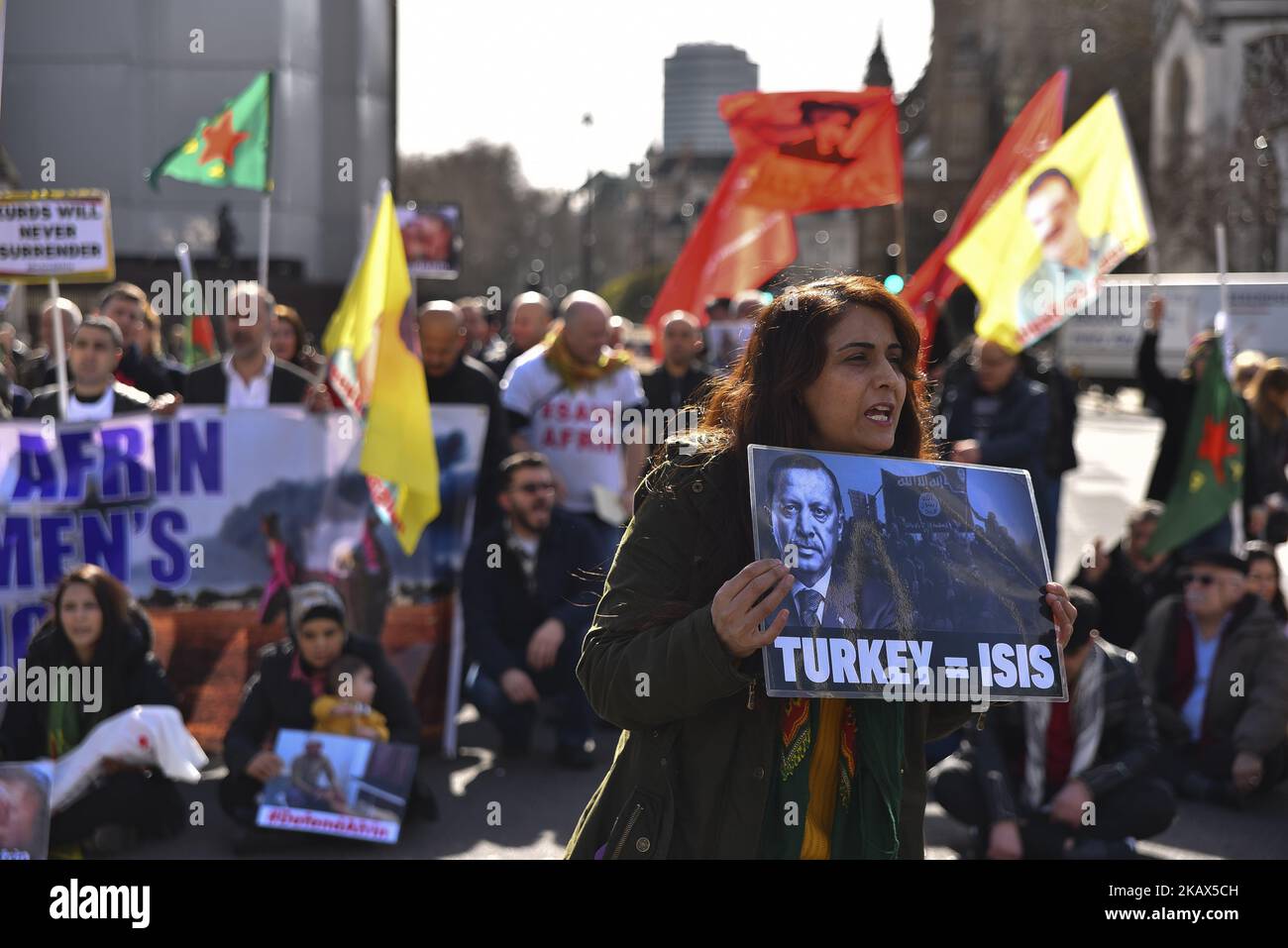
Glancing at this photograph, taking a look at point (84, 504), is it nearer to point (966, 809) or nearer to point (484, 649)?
point (484, 649)

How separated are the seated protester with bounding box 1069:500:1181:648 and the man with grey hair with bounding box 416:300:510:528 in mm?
2901

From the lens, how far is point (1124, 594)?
27.1 feet

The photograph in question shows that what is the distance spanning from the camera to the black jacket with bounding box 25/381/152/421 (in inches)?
288

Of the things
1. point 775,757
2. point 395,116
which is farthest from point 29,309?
point 775,757

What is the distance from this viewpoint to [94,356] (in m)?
7.28

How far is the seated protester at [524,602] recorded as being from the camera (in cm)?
767

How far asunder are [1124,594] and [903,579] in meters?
5.98

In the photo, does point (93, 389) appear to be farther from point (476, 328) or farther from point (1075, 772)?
point (476, 328)

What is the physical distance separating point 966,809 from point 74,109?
35271mm

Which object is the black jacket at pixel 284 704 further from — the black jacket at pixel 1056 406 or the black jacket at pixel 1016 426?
the black jacket at pixel 1056 406

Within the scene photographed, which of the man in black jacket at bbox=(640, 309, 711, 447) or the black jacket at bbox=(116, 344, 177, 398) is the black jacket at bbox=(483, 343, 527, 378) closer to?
the man in black jacket at bbox=(640, 309, 711, 447)

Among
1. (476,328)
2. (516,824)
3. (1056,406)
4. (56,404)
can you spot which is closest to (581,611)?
(516,824)

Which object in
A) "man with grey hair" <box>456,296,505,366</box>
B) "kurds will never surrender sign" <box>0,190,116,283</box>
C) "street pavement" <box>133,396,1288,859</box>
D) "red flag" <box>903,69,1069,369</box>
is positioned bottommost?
"street pavement" <box>133,396,1288,859</box>

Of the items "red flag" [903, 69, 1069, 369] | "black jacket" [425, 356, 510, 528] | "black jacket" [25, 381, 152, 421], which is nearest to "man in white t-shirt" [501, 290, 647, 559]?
"black jacket" [425, 356, 510, 528]
